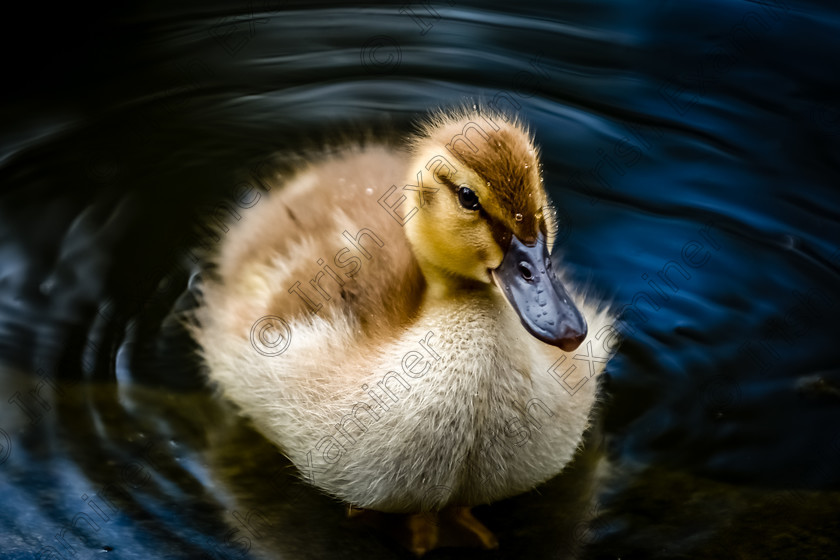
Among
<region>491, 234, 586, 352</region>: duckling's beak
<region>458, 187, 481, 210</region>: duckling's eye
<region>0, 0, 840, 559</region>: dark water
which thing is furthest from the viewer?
<region>0, 0, 840, 559</region>: dark water

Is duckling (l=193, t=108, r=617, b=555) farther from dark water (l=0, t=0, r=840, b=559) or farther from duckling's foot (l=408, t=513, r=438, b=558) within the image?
dark water (l=0, t=0, r=840, b=559)

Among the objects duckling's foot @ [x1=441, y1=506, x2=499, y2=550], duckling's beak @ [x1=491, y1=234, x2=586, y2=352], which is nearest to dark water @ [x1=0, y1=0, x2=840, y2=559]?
duckling's foot @ [x1=441, y1=506, x2=499, y2=550]

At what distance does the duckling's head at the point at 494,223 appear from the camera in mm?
2400

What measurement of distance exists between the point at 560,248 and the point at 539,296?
1.34 m

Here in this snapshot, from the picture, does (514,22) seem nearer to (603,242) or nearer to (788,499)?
(603,242)

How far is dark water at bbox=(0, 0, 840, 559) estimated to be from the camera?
2.82 metres

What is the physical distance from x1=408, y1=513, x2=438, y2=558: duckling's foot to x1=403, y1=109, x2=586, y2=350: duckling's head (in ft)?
2.19

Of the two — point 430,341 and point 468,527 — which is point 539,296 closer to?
point 430,341

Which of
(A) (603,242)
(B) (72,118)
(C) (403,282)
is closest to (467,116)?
(C) (403,282)

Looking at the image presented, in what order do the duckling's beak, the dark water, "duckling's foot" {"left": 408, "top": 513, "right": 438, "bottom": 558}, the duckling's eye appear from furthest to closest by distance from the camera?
1. the dark water
2. "duckling's foot" {"left": 408, "top": 513, "right": 438, "bottom": 558}
3. the duckling's eye
4. the duckling's beak

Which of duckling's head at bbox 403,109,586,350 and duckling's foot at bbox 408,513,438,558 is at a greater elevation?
duckling's head at bbox 403,109,586,350

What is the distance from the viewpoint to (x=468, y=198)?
8.14ft

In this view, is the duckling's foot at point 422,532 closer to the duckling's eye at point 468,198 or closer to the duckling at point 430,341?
the duckling at point 430,341

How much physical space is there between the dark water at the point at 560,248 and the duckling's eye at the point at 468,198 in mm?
912
